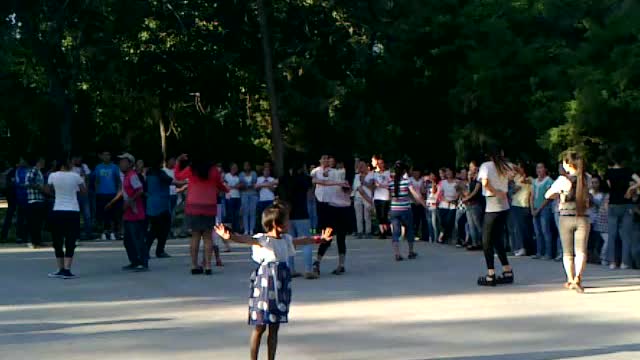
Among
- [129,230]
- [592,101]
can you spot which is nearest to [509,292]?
[129,230]

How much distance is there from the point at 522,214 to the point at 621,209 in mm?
3157

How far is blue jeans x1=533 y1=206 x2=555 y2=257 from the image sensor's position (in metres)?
19.8

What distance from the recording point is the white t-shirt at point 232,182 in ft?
88.7

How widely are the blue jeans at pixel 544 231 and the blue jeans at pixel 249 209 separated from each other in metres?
8.71

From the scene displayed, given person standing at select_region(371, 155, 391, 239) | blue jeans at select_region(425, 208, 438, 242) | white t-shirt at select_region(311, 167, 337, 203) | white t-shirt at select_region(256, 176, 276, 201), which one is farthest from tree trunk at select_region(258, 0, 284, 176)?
white t-shirt at select_region(311, 167, 337, 203)

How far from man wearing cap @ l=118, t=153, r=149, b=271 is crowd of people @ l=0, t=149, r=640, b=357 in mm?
16

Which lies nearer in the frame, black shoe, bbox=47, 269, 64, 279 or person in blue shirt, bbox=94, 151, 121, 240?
black shoe, bbox=47, 269, 64, 279

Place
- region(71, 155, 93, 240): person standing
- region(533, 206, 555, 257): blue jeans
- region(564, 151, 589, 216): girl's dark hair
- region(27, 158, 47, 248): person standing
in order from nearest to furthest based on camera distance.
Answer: region(564, 151, 589, 216): girl's dark hair
region(533, 206, 555, 257): blue jeans
region(27, 158, 47, 248): person standing
region(71, 155, 93, 240): person standing

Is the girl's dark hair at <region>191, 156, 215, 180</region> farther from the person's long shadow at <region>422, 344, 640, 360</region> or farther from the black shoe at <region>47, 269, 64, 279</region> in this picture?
the person's long shadow at <region>422, 344, 640, 360</region>

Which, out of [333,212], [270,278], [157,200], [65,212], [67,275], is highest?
[157,200]

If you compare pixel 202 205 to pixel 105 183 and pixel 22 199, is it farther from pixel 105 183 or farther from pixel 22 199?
pixel 105 183

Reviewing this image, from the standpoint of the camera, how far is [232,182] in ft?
88.9

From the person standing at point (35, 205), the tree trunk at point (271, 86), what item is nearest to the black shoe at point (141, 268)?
the person standing at point (35, 205)

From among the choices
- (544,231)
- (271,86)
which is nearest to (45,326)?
(544,231)
